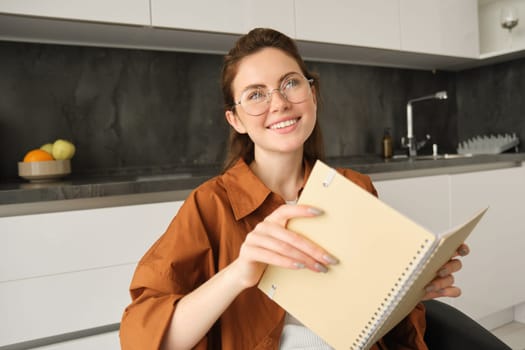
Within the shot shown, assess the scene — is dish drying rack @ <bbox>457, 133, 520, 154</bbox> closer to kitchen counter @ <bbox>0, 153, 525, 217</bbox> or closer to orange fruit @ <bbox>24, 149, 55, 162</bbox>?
kitchen counter @ <bbox>0, 153, 525, 217</bbox>

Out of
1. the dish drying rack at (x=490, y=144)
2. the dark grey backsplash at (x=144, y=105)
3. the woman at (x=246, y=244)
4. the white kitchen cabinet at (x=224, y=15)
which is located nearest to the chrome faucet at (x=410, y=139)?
the dark grey backsplash at (x=144, y=105)

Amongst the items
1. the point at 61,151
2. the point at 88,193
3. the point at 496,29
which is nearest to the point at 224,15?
the point at 61,151

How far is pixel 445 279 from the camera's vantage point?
79cm

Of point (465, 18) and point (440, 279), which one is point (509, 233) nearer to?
point (465, 18)

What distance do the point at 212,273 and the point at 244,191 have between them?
19 cm

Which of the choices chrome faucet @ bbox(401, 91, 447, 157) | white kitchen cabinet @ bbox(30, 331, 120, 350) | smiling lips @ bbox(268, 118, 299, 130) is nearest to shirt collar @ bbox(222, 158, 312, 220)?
smiling lips @ bbox(268, 118, 299, 130)

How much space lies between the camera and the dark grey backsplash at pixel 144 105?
189 centimetres

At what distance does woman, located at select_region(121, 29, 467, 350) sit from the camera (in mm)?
665

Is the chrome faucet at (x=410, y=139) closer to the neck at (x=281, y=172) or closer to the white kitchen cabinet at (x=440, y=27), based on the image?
the white kitchen cabinet at (x=440, y=27)

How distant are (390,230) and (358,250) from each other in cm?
6

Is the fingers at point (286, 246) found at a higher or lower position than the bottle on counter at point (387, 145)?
lower

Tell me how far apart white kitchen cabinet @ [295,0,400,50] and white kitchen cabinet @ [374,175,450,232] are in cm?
76

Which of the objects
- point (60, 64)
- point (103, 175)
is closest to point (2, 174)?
point (103, 175)

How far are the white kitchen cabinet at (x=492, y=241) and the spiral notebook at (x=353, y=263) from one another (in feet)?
6.03
